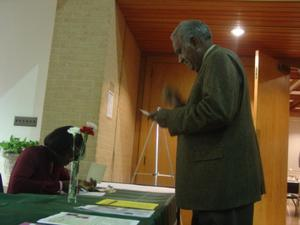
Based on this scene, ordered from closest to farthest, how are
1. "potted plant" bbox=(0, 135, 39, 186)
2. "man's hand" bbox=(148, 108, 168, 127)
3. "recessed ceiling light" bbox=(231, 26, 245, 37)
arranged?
"man's hand" bbox=(148, 108, 168, 127), "potted plant" bbox=(0, 135, 39, 186), "recessed ceiling light" bbox=(231, 26, 245, 37)

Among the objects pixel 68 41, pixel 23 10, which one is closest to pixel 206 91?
pixel 68 41

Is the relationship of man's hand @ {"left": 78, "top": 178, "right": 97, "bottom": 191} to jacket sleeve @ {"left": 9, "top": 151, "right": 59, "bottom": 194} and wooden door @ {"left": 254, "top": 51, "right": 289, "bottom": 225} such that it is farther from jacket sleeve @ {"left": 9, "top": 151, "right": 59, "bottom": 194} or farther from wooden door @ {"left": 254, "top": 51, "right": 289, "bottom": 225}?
wooden door @ {"left": 254, "top": 51, "right": 289, "bottom": 225}

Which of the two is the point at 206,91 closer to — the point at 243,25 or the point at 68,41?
the point at 68,41

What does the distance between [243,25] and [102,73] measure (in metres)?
1.79

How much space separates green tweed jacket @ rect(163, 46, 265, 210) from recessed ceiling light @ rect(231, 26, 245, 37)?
3.17m

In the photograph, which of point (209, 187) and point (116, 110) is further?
point (116, 110)

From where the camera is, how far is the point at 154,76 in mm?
5543

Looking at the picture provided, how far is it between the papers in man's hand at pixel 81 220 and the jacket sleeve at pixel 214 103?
372 mm

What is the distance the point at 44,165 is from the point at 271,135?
3480 millimetres

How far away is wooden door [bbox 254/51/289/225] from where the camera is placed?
15.4 feet

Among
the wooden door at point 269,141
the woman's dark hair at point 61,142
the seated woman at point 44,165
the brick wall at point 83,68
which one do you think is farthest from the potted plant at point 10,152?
the wooden door at point 269,141

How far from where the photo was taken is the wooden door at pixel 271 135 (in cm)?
470

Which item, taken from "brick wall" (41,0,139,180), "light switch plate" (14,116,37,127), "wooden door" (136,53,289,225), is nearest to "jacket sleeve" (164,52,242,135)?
"brick wall" (41,0,139,180)

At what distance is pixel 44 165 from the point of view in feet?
7.32
